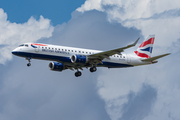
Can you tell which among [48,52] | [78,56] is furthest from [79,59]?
[48,52]

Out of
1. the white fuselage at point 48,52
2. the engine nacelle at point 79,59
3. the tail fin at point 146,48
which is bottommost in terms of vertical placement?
the engine nacelle at point 79,59

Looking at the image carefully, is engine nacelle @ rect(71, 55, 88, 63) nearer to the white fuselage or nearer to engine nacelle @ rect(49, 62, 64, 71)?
the white fuselage

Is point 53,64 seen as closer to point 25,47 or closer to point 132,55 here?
point 25,47

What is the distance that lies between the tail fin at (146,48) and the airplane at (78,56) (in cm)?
27

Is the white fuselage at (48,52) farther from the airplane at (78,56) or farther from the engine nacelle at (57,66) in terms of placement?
the engine nacelle at (57,66)

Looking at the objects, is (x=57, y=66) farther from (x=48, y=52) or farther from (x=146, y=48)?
(x=146, y=48)

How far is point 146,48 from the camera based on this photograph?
68938mm

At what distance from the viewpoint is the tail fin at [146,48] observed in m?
67.7

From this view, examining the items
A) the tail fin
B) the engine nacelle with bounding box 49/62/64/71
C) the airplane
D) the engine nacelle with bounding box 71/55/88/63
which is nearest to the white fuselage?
the airplane

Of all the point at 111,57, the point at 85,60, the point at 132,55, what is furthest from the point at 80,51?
the point at 132,55

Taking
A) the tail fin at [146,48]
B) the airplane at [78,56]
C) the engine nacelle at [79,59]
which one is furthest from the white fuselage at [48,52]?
the tail fin at [146,48]

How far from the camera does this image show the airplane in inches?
2179

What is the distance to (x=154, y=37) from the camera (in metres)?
70.8

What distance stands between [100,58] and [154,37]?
17581 mm
